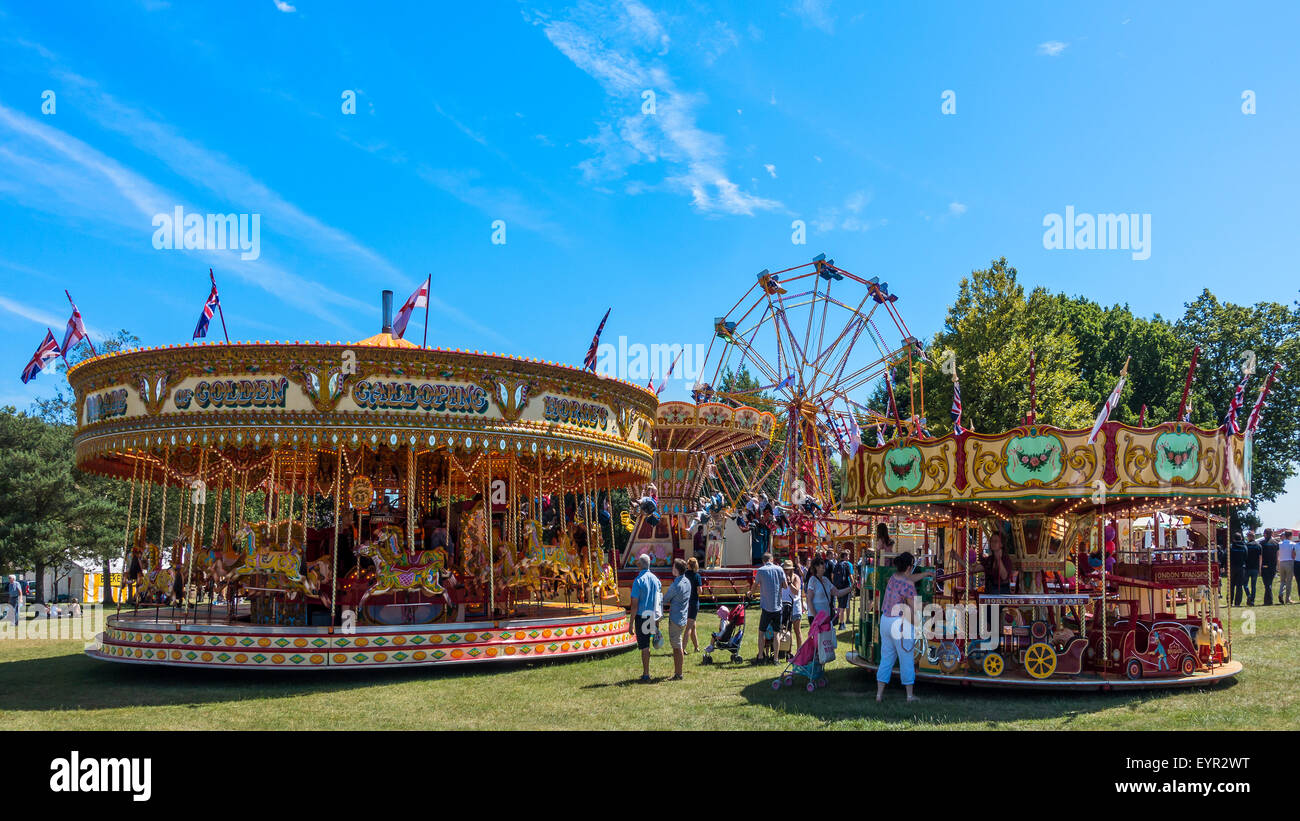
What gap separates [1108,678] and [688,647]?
698 cm

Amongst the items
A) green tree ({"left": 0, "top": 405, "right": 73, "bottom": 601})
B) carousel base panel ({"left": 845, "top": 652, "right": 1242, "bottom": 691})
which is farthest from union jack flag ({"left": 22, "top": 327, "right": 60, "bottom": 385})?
green tree ({"left": 0, "top": 405, "right": 73, "bottom": 601})

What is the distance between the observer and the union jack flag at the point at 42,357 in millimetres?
14055

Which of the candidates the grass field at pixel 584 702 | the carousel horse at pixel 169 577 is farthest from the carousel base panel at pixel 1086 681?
the carousel horse at pixel 169 577

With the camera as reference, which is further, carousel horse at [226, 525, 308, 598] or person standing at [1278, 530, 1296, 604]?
person standing at [1278, 530, 1296, 604]

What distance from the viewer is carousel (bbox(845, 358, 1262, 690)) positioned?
10.7 metres

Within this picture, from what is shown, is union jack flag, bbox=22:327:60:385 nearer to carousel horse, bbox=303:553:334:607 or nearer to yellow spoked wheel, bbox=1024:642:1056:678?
carousel horse, bbox=303:553:334:607

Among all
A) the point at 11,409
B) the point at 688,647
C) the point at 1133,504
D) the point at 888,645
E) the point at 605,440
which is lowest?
the point at 688,647

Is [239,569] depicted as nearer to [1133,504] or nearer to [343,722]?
[343,722]

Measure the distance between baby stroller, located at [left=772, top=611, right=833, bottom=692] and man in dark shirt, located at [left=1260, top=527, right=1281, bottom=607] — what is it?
14535 mm

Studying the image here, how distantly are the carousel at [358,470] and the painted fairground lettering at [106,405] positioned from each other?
35 millimetres

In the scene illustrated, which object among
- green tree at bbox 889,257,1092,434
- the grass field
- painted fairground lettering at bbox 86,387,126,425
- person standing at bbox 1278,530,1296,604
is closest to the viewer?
the grass field

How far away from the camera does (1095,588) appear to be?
12.2 metres

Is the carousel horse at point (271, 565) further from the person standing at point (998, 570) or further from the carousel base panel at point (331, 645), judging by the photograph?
the person standing at point (998, 570)
